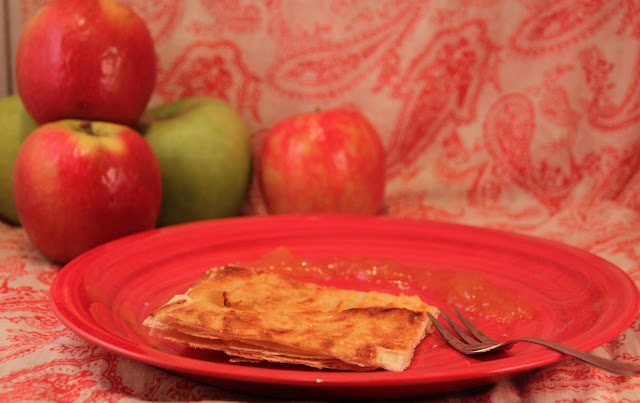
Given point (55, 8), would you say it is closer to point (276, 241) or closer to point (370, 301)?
point (276, 241)

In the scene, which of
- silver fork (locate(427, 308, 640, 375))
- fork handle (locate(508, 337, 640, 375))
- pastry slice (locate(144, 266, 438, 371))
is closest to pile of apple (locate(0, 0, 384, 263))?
pastry slice (locate(144, 266, 438, 371))

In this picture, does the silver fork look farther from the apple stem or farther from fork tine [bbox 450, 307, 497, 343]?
the apple stem

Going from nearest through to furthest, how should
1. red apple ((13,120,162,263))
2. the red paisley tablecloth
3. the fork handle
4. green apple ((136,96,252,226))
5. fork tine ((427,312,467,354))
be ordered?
the fork handle < fork tine ((427,312,467,354)) < red apple ((13,120,162,263)) < green apple ((136,96,252,226)) < the red paisley tablecloth

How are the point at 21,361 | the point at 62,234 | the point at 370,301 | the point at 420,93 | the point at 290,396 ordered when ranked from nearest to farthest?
1. the point at 290,396
2. the point at 21,361
3. the point at 370,301
4. the point at 62,234
5. the point at 420,93

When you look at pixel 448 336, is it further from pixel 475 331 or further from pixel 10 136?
pixel 10 136

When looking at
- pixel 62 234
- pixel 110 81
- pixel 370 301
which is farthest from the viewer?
pixel 110 81

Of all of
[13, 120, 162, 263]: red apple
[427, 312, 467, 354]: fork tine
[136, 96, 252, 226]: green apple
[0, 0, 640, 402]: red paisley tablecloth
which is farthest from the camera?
[0, 0, 640, 402]: red paisley tablecloth

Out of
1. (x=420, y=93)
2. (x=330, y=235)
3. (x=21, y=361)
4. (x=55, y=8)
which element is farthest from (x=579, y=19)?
(x=21, y=361)
